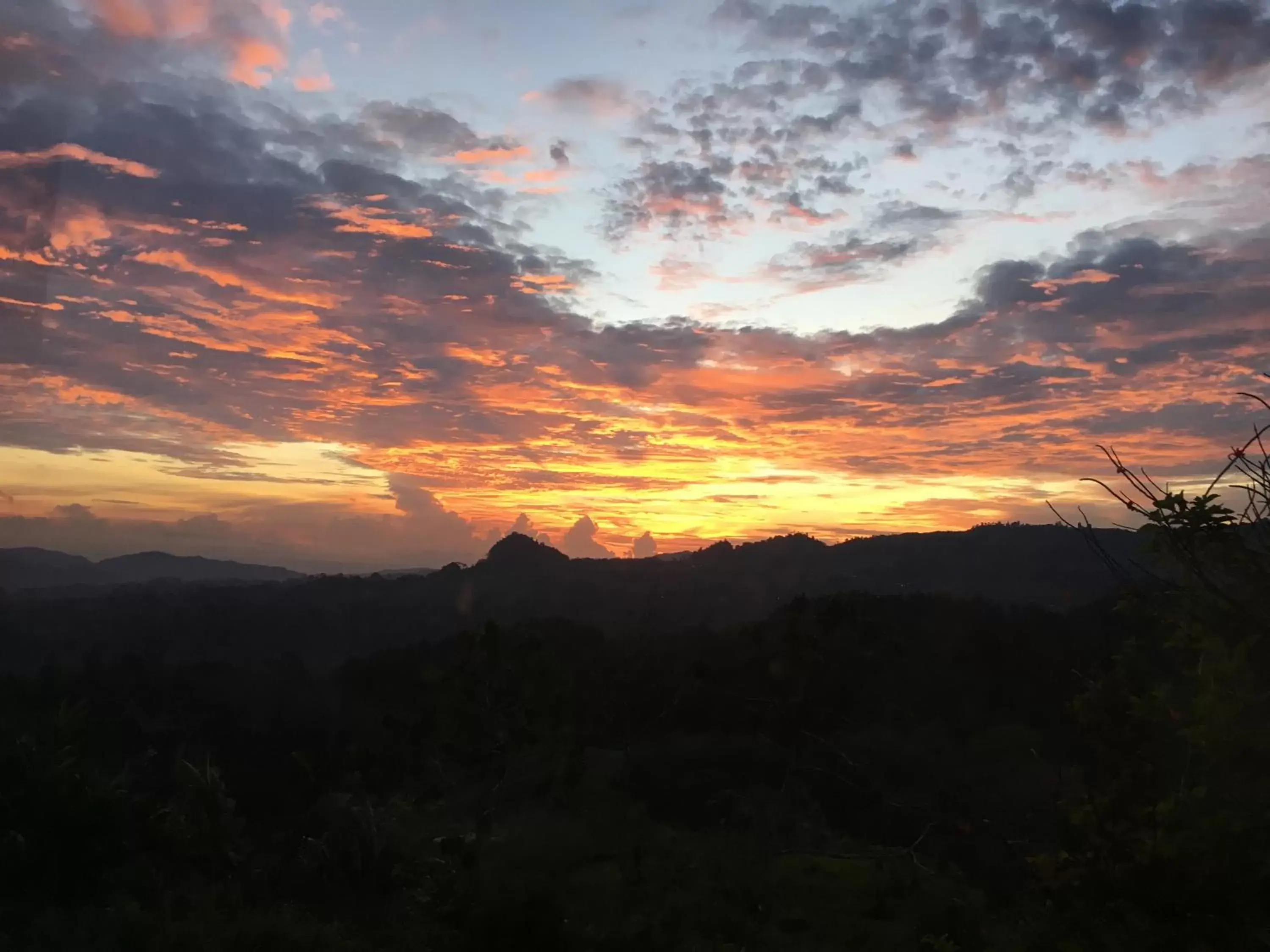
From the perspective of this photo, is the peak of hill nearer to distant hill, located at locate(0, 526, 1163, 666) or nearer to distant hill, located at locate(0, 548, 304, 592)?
distant hill, located at locate(0, 526, 1163, 666)

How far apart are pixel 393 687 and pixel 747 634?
2219 cm

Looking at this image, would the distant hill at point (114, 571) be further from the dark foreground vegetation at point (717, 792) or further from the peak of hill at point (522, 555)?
the dark foreground vegetation at point (717, 792)

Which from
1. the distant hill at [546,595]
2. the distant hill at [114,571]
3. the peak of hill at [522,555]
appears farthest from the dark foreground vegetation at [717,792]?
the distant hill at [114,571]

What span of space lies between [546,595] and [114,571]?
125703mm

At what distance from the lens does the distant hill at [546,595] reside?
253 ft

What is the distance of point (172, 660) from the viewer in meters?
70.7

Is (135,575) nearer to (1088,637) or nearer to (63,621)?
(63,621)

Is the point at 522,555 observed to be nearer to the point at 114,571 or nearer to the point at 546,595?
the point at 546,595

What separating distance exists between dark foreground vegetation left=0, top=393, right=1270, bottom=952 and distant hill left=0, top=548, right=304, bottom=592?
368ft

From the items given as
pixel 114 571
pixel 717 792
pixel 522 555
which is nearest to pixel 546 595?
pixel 522 555

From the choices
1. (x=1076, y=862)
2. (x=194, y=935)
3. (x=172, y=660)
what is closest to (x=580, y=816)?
(x=194, y=935)

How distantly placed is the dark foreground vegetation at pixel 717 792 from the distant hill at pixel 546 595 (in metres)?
22.0

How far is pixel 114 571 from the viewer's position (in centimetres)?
17888

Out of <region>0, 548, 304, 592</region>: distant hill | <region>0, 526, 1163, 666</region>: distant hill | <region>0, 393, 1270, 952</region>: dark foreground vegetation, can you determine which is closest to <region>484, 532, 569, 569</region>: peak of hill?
<region>0, 526, 1163, 666</region>: distant hill
